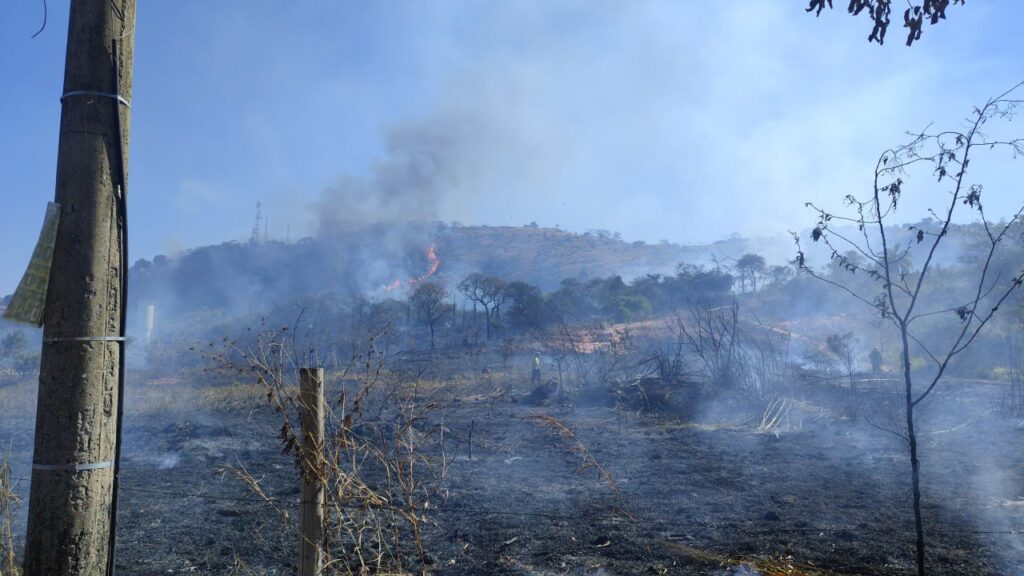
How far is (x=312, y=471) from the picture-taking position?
290 centimetres

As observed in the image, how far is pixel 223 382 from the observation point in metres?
19.5

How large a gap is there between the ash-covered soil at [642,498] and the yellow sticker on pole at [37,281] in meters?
2.44

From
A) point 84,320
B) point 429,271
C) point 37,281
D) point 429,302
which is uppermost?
point 429,271

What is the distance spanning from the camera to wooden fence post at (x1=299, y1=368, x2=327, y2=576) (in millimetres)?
2869

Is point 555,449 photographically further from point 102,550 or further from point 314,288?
point 314,288

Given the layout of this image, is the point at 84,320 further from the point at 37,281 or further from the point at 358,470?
the point at 358,470

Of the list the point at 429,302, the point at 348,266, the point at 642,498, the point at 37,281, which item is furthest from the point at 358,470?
the point at 348,266

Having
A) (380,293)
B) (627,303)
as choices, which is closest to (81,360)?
(627,303)

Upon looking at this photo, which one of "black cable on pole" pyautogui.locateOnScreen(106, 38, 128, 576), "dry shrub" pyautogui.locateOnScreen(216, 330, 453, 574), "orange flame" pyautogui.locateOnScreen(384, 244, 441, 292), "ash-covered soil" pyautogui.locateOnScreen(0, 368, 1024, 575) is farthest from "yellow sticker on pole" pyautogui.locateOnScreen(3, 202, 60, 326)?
"orange flame" pyautogui.locateOnScreen(384, 244, 441, 292)

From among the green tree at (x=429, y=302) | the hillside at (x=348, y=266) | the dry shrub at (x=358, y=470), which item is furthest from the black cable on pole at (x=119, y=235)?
the hillside at (x=348, y=266)

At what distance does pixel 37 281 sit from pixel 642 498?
685 cm

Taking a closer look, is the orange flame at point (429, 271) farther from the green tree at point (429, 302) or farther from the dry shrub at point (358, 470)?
the dry shrub at point (358, 470)

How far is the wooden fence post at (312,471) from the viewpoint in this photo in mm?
2869

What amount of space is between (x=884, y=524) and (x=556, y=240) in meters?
86.2
